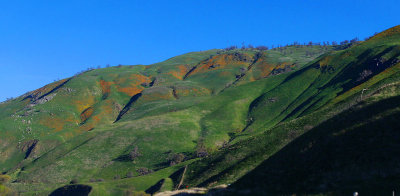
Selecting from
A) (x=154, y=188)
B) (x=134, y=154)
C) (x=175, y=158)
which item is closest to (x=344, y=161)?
(x=154, y=188)

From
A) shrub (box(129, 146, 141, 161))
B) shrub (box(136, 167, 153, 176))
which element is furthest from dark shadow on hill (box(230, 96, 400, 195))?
shrub (box(129, 146, 141, 161))

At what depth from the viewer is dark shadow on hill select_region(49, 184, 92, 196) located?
94375 mm

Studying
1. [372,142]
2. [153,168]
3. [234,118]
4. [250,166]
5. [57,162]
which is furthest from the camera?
[234,118]

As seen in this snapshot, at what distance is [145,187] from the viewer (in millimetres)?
90000

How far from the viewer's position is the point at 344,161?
33.8 m

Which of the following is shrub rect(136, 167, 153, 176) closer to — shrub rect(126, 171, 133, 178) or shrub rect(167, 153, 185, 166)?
shrub rect(126, 171, 133, 178)

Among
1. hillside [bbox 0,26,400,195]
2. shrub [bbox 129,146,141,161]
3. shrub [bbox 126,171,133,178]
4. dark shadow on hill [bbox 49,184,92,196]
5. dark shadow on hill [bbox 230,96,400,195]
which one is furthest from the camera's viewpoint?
shrub [bbox 129,146,141,161]

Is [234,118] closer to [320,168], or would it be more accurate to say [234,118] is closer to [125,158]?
[125,158]

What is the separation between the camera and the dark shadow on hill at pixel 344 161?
29.8 meters

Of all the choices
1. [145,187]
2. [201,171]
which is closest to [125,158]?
[145,187]

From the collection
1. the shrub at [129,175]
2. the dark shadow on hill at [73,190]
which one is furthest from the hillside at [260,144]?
the dark shadow on hill at [73,190]

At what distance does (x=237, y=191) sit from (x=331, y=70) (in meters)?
164

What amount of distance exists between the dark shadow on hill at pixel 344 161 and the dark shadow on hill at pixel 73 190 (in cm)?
6668

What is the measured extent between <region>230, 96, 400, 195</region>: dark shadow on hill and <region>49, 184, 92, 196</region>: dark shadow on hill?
66.7 metres
